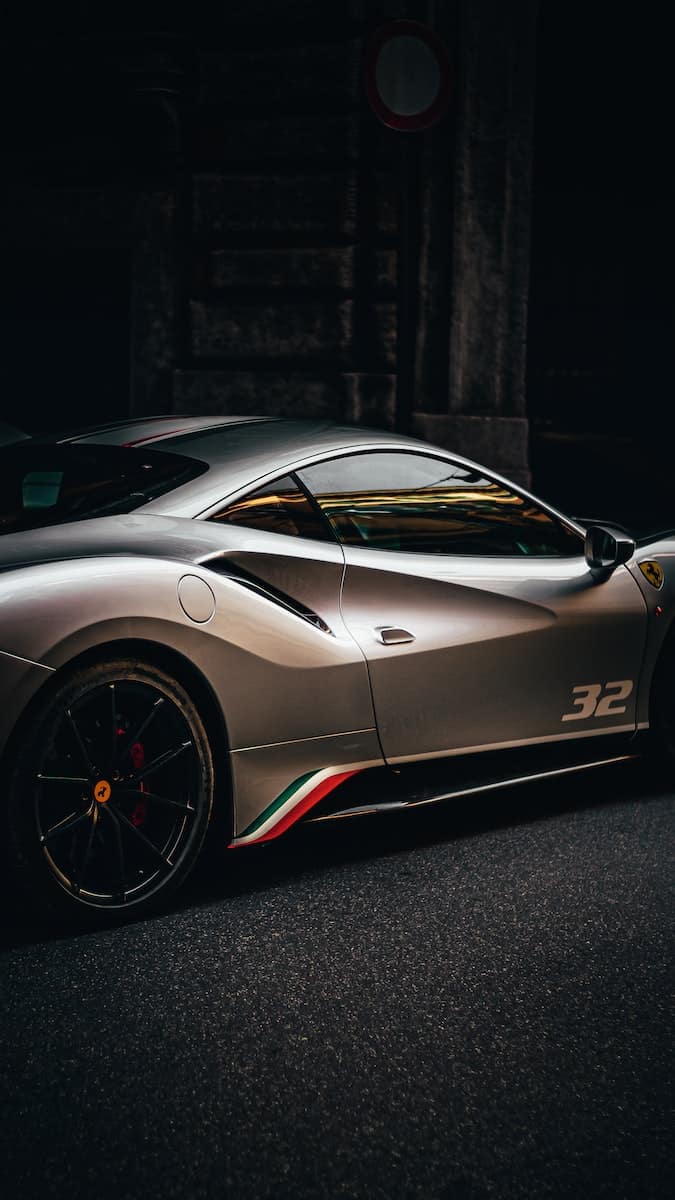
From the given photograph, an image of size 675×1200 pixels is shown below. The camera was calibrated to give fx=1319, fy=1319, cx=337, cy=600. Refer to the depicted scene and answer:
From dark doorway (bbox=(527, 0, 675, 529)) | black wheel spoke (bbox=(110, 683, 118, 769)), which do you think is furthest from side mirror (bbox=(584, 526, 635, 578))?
dark doorway (bbox=(527, 0, 675, 529))

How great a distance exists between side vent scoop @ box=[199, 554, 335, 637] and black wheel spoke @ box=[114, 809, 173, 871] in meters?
0.63

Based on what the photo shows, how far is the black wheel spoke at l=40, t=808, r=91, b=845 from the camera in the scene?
2.95 m

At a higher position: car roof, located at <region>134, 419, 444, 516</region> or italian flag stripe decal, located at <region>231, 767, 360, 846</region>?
car roof, located at <region>134, 419, 444, 516</region>

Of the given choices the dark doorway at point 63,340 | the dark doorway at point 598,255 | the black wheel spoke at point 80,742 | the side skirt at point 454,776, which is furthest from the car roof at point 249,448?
the dark doorway at point 598,255

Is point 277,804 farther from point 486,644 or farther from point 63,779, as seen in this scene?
point 486,644

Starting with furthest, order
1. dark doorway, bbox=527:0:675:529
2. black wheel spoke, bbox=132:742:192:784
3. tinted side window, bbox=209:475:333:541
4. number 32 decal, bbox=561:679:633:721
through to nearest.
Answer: dark doorway, bbox=527:0:675:529
number 32 decal, bbox=561:679:633:721
tinted side window, bbox=209:475:333:541
black wheel spoke, bbox=132:742:192:784

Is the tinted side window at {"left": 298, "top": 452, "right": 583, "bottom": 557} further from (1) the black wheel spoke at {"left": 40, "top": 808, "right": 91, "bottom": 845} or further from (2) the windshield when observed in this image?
(1) the black wheel spoke at {"left": 40, "top": 808, "right": 91, "bottom": 845}

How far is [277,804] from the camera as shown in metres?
3.39

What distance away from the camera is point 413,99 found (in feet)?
26.7

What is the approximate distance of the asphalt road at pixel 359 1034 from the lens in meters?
2.10

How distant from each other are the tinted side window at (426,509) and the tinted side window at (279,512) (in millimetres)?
57

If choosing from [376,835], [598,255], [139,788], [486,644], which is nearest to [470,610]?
[486,644]

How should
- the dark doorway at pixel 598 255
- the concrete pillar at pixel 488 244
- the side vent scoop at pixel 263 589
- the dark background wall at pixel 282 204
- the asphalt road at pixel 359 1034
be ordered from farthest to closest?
the dark doorway at pixel 598 255
the concrete pillar at pixel 488 244
the dark background wall at pixel 282 204
the side vent scoop at pixel 263 589
the asphalt road at pixel 359 1034

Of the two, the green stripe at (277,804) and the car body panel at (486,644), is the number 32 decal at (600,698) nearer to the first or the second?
the car body panel at (486,644)
